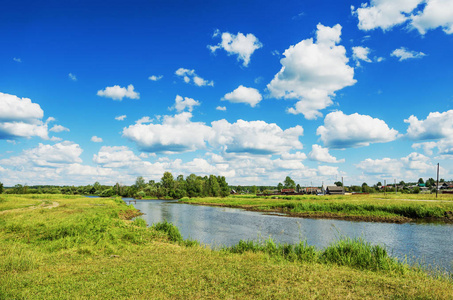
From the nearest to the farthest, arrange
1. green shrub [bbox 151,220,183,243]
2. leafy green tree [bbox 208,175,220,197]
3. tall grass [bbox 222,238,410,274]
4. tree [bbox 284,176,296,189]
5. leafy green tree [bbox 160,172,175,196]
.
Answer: tall grass [bbox 222,238,410,274], green shrub [bbox 151,220,183,243], leafy green tree [bbox 208,175,220,197], leafy green tree [bbox 160,172,175,196], tree [bbox 284,176,296,189]

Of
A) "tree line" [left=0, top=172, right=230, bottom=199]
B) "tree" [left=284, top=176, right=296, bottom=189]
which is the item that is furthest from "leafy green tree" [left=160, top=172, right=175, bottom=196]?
"tree" [left=284, top=176, right=296, bottom=189]

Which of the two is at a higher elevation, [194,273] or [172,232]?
[194,273]

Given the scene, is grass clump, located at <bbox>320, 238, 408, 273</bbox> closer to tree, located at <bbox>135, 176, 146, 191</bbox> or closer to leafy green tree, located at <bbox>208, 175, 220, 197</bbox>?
leafy green tree, located at <bbox>208, 175, 220, 197</bbox>

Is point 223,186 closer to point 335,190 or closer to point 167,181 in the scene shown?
point 167,181

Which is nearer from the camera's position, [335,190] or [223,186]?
[335,190]

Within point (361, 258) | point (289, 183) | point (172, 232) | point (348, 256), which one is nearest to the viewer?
point (361, 258)

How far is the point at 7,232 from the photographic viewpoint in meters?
18.5

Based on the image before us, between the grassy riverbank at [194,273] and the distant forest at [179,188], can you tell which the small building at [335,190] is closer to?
the distant forest at [179,188]

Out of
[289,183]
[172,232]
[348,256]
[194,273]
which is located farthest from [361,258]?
[289,183]

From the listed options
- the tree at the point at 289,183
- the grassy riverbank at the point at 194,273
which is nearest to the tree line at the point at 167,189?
the tree at the point at 289,183

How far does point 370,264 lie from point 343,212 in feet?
124

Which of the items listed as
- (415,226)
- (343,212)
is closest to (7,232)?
(415,226)

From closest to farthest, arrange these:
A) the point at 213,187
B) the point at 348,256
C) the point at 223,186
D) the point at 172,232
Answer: the point at 348,256 → the point at 172,232 → the point at 213,187 → the point at 223,186

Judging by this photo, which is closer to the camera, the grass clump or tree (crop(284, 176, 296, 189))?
the grass clump
